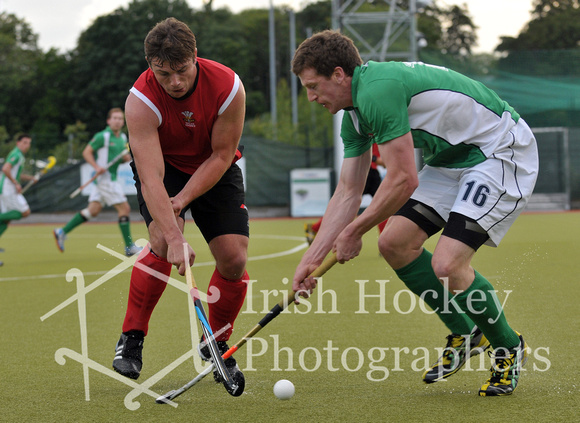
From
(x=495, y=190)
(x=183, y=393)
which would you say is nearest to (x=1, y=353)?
(x=183, y=393)

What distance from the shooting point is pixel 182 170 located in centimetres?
380

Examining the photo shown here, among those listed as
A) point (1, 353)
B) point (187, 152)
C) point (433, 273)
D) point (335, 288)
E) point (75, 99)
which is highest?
point (187, 152)

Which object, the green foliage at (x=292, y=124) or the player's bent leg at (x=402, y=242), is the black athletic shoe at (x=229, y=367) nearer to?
the player's bent leg at (x=402, y=242)

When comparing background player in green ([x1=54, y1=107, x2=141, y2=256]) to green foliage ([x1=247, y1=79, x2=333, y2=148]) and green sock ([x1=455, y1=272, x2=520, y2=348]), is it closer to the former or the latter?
green sock ([x1=455, y1=272, x2=520, y2=348])

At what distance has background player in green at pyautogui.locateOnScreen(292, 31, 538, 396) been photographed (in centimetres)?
309

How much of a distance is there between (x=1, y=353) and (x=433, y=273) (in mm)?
2476

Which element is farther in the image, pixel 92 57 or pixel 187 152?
pixel 92 57

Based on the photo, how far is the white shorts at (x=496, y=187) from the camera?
10.9 ft

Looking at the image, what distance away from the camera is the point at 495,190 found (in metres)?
3.33

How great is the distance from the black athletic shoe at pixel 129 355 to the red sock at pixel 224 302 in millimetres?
395

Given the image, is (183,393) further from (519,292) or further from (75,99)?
(75,99)

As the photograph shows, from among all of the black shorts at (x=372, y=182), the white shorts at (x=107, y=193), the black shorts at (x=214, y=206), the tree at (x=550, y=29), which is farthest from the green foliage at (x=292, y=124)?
the black shorts at (x=214, y=206)

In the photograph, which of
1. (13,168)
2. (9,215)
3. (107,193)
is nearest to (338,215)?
(107,193)

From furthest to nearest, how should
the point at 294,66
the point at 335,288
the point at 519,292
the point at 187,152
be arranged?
1. the point at 335,288
2. the point at 519,292
3. the point at 187,152
4. the point at 294,66
